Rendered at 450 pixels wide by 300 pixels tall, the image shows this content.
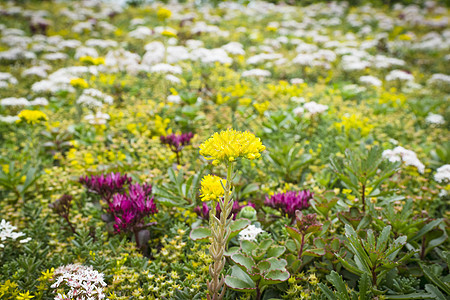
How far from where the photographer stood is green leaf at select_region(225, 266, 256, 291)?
1.58 m

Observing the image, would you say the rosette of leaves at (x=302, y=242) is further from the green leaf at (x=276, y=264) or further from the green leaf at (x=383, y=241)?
the green leaf at (x=383, y=241)

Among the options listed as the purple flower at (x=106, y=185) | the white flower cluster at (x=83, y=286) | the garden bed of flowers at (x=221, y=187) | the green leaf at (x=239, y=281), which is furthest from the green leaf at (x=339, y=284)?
the purple flower at (x=106, y=185)

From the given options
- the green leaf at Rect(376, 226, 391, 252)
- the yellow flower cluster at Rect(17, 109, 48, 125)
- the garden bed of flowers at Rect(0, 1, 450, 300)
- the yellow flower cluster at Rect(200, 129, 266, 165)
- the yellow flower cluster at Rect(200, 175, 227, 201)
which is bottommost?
the garden bed of flowers at Rect(0, 1, 450, 300)

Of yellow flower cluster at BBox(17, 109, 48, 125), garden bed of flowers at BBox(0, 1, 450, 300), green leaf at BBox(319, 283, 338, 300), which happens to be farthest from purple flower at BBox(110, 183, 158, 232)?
yellow flower cluster at BBox(17, 109, 48, 125)

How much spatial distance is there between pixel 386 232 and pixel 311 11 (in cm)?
1280

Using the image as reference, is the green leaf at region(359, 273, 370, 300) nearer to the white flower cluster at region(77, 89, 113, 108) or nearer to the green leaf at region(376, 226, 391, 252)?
the green leaf at region(376, 226, 391, 252)

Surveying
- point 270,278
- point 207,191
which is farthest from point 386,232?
point 207,191

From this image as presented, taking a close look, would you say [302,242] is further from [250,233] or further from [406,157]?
[406,157]

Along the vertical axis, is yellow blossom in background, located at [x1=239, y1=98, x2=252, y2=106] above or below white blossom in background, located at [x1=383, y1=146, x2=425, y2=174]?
below

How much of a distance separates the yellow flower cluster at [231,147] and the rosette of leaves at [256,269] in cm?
65

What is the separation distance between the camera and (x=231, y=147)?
4.18 feet

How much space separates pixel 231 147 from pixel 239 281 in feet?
2.62

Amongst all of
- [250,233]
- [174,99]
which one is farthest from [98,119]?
[250,233]

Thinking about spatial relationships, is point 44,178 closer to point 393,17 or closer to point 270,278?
point 270,278
